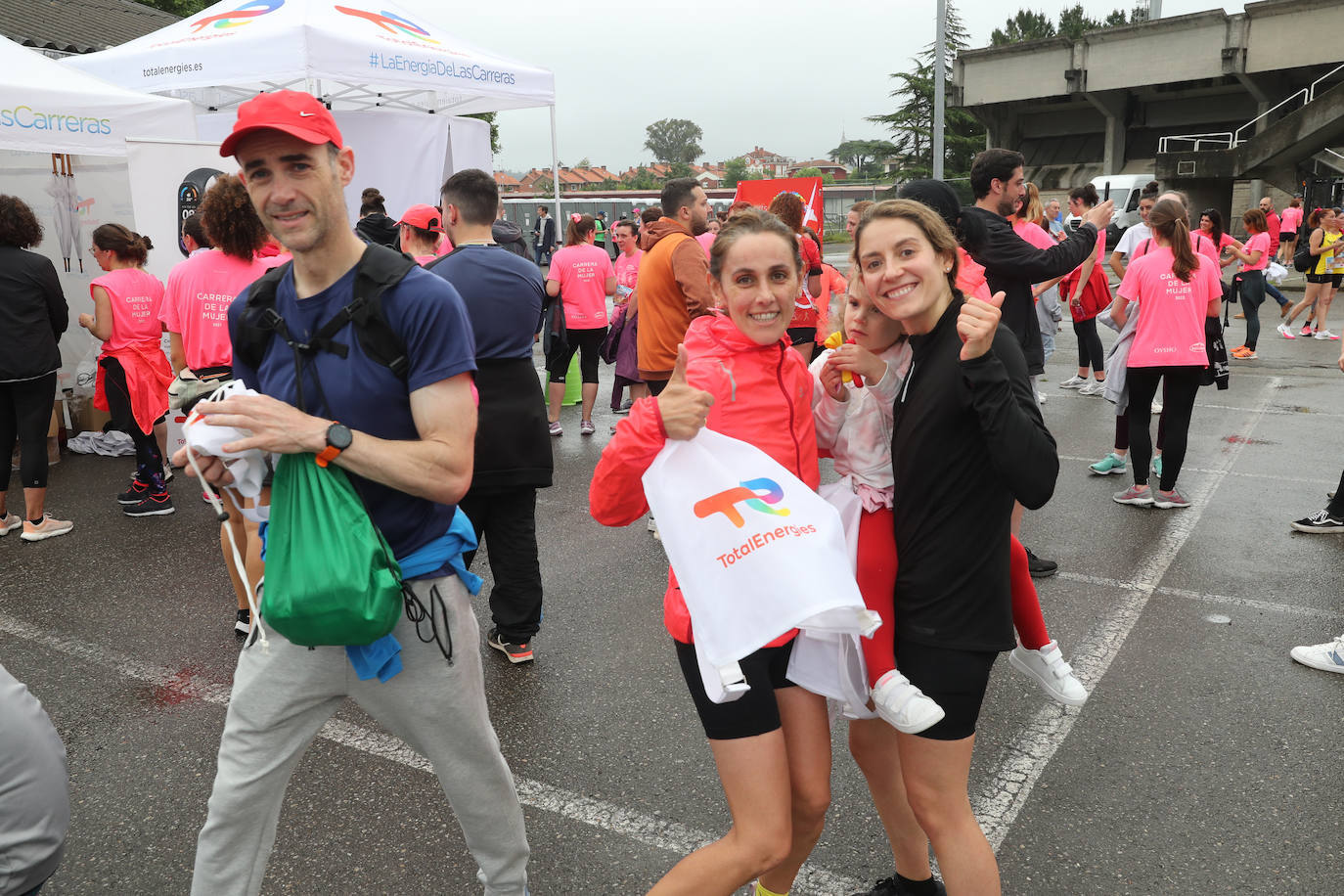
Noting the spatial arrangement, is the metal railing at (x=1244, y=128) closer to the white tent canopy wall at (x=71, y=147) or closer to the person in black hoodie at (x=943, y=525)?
the white tent canopy wall at (x=71, y=147)

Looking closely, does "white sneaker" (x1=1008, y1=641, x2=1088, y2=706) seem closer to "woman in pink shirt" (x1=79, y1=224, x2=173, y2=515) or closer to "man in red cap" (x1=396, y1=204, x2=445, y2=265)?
"man in red cap" (x1=396, y1=204, x2=445, y2=265)

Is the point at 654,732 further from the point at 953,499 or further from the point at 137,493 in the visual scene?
the point at 137,493

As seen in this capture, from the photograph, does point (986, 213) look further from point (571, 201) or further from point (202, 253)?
point (571, 201)

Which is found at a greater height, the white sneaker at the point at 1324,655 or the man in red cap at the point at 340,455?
the man in red cap at the point at 340,455

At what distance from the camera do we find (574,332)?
873cm

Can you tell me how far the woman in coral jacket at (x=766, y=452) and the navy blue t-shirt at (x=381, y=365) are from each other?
16.4 inches

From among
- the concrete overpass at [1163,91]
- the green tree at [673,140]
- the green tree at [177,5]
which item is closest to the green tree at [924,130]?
the concrete overpass at [1163,91]

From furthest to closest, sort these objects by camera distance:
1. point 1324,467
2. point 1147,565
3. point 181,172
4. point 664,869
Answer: point 181,172 < point 1324,467 < point 1147,565 < point 664,869

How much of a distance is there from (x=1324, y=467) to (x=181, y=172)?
9.30 m

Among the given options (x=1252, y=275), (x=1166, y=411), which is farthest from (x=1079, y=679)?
(x=1252, y=275)

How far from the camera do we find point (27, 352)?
19.5ft

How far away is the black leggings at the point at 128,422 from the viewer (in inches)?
262

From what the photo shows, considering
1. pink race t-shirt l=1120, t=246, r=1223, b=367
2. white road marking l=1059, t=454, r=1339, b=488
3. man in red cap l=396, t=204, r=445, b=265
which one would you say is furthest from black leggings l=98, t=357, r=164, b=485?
white road marking l=1059, t=454, r=1339, b=488

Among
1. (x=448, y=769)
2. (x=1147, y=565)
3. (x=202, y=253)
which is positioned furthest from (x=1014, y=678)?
(x=202, y=253)
